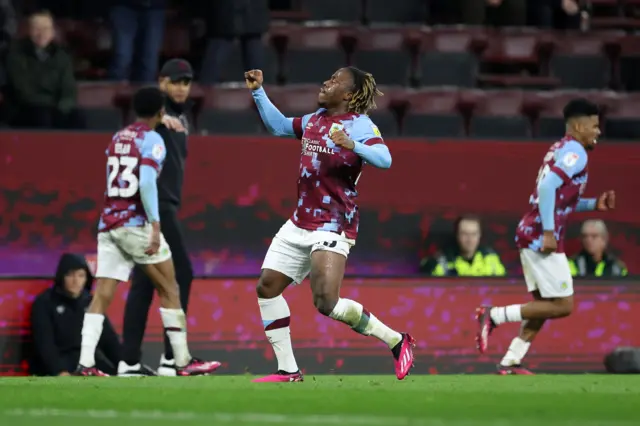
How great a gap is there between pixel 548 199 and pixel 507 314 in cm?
87

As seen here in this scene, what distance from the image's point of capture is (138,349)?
32.6 ft

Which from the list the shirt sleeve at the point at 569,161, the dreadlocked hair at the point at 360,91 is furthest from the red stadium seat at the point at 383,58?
the dreadlocked hair at the point at 360,91

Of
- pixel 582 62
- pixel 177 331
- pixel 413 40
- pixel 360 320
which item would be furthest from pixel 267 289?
pixel 582 62

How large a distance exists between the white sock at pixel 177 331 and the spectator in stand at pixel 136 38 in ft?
11.6

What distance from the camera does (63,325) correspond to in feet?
33.5

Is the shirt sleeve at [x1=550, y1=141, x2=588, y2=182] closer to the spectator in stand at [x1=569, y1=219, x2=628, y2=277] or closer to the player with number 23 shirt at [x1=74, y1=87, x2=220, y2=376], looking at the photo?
the spectator in stand at [x1=569, y1=219, x2=628, y2=277]

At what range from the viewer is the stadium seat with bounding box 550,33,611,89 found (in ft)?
47.6

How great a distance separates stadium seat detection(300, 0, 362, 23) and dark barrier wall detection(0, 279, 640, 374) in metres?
4.48

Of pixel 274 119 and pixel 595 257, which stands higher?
pixel 274 119

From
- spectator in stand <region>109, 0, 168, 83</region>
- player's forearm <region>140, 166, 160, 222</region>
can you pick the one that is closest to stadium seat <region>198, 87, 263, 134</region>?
spectator in stand <region>109, 0, 168, 83</region>

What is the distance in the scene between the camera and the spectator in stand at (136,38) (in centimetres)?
1279

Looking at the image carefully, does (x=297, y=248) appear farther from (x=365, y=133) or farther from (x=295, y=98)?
(x=295, y=98)

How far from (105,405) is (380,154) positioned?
2222 millimetres

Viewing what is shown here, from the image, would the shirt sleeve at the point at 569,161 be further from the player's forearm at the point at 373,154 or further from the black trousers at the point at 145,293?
the black trousers at the point at 145,293
